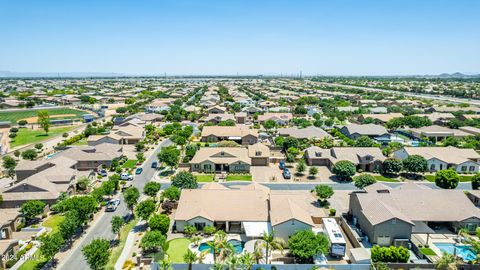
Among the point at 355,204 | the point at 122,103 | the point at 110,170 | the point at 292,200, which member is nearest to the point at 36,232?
the point at 110,170

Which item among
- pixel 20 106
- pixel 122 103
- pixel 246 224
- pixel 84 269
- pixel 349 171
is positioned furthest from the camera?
pixel 122 103

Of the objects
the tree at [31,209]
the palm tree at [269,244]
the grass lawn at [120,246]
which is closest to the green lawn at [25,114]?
the tree at [31,209]

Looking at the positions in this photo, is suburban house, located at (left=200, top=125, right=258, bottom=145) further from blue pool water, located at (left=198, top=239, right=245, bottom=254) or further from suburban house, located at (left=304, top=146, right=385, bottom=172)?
blue pool water, located at (left=198, top=239, right=245, bottom=254)

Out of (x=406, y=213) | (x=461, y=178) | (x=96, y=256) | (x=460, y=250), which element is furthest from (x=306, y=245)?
(x=461, y=178)

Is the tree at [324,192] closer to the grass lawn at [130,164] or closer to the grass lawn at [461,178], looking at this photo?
the grass lawn at [461,178]

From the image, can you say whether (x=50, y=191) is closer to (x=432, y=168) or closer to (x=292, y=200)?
(x=292, y=200)
